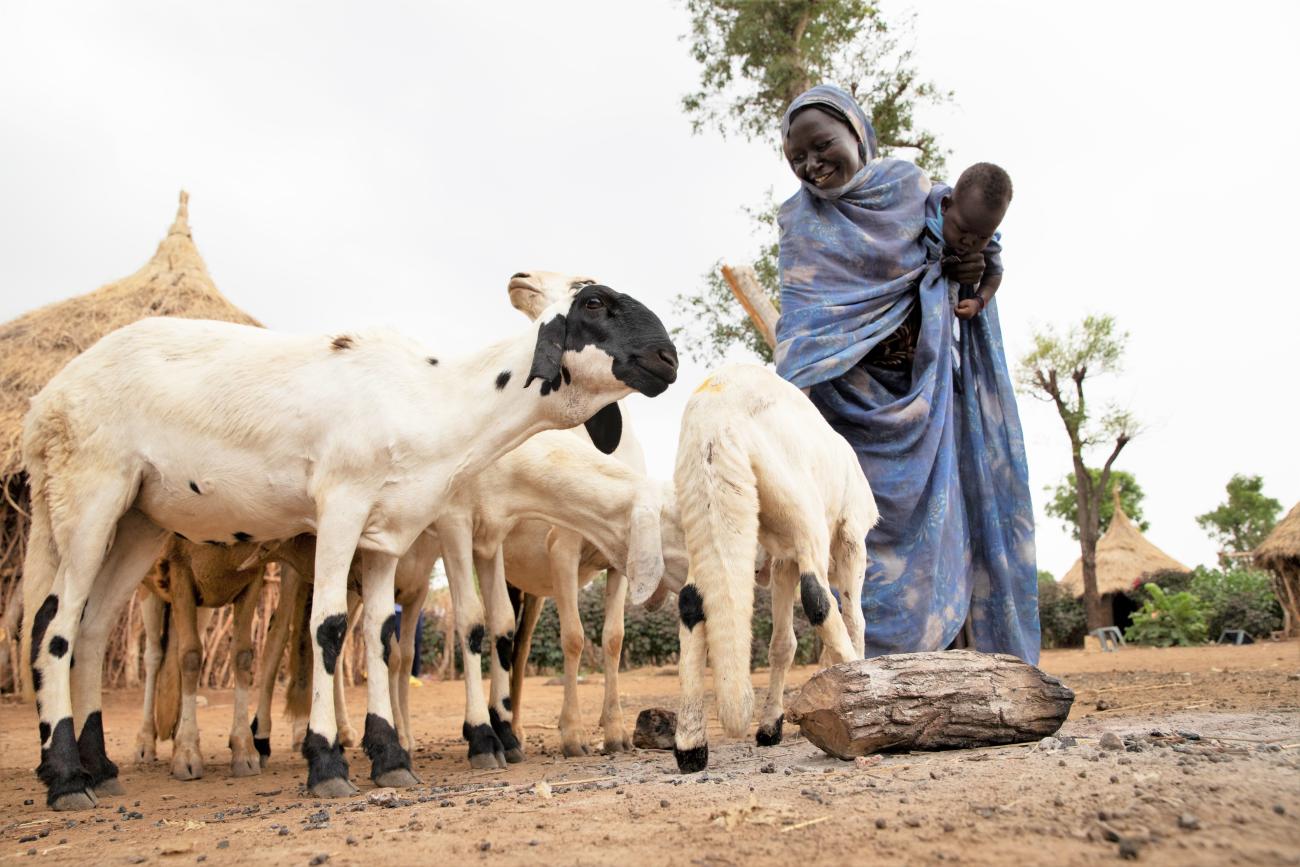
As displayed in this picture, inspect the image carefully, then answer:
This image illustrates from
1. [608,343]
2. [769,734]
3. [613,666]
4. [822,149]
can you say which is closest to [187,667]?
[613,666]

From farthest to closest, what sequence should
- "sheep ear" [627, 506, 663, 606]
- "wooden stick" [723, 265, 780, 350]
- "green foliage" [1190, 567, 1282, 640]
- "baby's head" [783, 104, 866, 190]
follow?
"green foliage" [1190, 567, 1282, 640], "wooden stick" [723, 265, 780, 350], "baby's head" [783, 104, 866, 190], "sheep ear" [627, 506, 663, 606]

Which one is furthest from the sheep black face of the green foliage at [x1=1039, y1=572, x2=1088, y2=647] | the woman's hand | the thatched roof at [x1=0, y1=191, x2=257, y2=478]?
the green foliage at [x1=1039, y1=572, x2=1088, y2=647]

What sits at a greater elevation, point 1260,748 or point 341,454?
point 341,454

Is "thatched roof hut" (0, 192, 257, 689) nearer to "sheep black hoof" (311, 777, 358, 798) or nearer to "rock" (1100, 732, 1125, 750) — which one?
"sheep black hoof" (311, 777, 358, 798)

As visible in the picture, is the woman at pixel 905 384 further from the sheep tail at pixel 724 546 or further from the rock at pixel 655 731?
the sheep tail at pixel 724 546

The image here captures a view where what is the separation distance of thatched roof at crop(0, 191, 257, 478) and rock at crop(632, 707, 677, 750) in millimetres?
9746

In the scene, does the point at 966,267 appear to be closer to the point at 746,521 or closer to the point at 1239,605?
the point at 746,521

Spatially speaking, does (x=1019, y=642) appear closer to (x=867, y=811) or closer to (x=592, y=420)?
(x=592, y=420)

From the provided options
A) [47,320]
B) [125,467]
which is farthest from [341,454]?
[47,320]

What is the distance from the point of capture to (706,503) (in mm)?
4094

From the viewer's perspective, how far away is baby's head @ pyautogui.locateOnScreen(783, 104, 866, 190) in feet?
21.0

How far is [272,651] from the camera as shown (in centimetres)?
664

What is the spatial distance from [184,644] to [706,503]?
13.3 feet

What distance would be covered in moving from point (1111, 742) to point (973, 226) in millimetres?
3572
